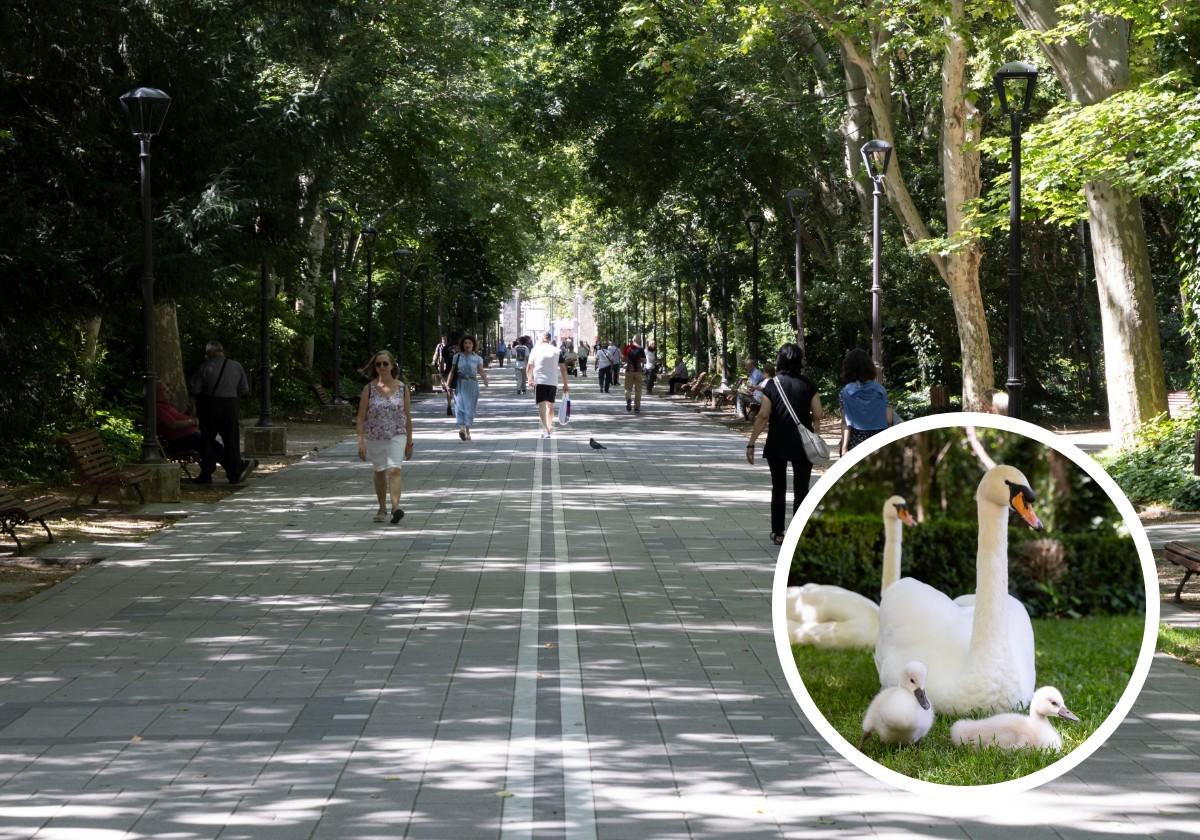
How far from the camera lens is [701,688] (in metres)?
7.78

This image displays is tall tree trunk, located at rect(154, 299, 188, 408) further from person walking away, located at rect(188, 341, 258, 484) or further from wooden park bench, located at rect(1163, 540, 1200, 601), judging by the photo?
wooden park bench, located at rect(1163, 540, 1200, 601)

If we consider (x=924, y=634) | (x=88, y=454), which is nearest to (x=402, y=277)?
(x=88, y=454)

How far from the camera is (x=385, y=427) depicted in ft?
50.8

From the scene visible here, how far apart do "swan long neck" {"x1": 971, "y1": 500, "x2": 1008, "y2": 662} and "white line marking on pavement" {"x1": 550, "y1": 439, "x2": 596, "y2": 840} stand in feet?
9.98

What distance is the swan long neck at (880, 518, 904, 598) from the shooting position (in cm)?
244

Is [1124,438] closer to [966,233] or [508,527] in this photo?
[966,233]

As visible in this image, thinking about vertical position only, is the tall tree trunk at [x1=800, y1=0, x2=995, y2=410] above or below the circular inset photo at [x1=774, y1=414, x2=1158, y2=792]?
above

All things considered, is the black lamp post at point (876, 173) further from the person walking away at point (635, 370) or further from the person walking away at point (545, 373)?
the person walking away at point (635, 370)

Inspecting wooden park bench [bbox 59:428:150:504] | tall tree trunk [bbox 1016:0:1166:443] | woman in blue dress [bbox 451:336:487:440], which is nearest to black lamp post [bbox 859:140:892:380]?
tall tree trunk [bbox 1016:0:1166:443]

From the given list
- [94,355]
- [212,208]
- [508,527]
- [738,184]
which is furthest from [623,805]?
[738,184]

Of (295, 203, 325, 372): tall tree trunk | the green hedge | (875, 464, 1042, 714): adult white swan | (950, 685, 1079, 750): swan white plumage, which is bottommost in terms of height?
(950, 685, 1079, 750): swan white plumage

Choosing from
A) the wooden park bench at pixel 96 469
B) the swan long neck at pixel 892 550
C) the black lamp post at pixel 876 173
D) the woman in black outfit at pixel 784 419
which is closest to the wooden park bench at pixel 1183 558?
the woman in black outfit at pixel 784 419

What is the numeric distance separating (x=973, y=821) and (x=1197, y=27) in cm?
1536

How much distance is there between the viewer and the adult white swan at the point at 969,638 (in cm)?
242
